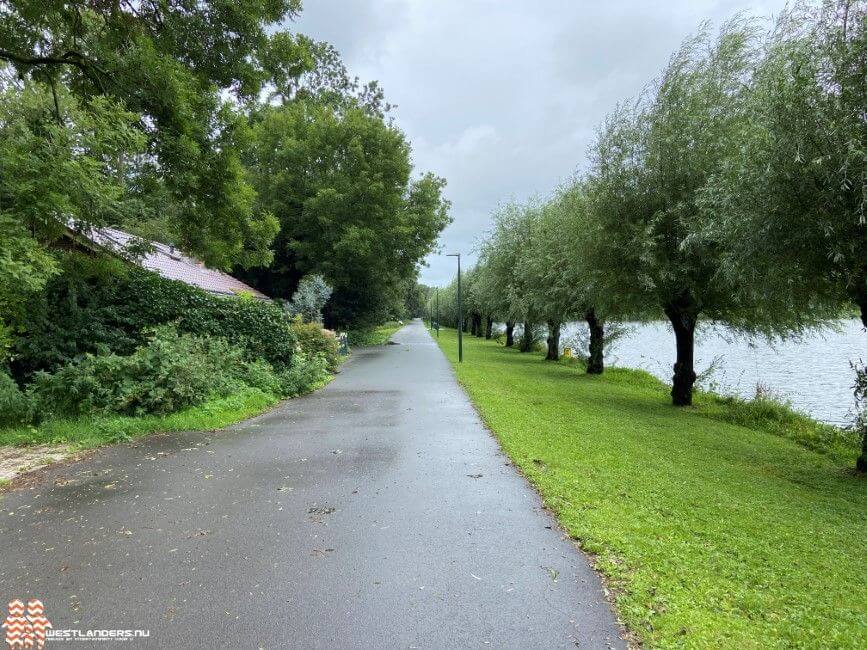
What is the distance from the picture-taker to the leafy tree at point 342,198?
87.1 feet

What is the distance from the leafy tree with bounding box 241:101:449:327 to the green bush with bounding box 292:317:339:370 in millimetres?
9747

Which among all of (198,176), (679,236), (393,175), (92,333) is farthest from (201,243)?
(393,175)

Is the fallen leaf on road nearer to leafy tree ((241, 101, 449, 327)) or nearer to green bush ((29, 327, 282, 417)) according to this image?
green bush ((29, 327, 282, 417))

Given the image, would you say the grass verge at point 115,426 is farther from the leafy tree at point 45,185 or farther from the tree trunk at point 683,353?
the tree trunk at point 683,353

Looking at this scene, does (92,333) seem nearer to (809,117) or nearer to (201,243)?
(201,243)

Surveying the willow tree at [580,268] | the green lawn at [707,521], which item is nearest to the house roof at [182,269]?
the willow tree at [580,268]

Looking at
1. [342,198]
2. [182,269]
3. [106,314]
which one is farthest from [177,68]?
[342,198]

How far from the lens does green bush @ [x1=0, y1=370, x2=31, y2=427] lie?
7.32m

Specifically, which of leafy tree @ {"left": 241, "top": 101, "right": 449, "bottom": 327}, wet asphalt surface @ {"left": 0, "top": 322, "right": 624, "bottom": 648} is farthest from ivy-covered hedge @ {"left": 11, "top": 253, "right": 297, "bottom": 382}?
leafy tree @ {"left": 241, "top": 101, "right": 449, "bottom": 327}

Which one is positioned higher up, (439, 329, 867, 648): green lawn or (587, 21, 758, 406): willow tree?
(587, 21, 758, 406): willow tree

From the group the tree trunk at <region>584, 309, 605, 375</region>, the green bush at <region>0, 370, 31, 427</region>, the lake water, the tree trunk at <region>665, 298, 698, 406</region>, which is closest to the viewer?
the green bush at <region>0, 370, 31, 427</region>

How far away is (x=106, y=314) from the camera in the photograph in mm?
9430

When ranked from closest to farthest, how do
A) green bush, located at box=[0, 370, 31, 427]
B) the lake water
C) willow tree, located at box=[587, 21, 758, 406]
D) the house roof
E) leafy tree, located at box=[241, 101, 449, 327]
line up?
green bush, located at box=[0, 370, 31, 427]
willow tree, located at box=[587, 21, 758, 406]
the lake water
the house roof
leafy tree, located at box=[241, 101, 449, 327]

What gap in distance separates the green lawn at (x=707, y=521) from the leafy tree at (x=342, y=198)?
18610mm
